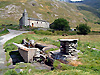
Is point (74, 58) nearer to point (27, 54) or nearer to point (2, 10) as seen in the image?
point (27, 54)

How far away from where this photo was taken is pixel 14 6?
350 feet

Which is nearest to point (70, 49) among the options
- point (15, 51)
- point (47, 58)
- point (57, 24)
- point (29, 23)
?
point (47, 58)

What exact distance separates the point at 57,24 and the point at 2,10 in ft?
233

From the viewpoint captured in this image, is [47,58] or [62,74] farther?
[47,58]

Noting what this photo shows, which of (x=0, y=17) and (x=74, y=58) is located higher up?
(x=0, y=17)

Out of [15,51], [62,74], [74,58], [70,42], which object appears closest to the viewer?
[62,74]

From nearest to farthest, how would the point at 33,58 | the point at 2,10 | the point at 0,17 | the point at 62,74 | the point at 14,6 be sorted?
the point at 62,74
the point at 33,58
the point at 0,17
the point at 2,10
the point at 14,6

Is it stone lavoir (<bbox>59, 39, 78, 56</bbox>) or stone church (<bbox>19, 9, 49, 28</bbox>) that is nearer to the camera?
stone lavoir (<bbox>59, 39, 78, 56</bbox>)

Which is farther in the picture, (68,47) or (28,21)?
(28,21)

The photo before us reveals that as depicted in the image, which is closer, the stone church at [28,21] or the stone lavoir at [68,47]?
the stone lavoir at [68,47]

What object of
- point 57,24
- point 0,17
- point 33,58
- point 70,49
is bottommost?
point 33,58

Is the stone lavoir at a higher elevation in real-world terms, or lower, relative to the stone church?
lower

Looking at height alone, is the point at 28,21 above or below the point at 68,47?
above

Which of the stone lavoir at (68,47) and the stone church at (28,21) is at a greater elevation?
the stone church at (28,21)
